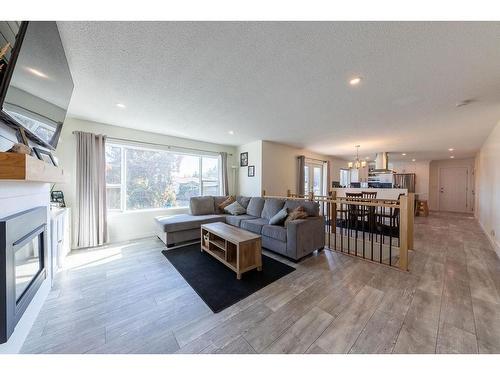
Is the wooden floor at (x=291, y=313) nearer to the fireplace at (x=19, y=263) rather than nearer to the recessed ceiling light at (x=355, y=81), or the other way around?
the fireplace at (x=19, y=263)

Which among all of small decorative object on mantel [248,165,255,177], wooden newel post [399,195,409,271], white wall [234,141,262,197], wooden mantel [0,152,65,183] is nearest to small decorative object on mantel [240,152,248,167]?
white wall [234,141,262,197]

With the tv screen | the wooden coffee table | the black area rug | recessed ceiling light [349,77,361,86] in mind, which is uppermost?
recessed ceiling light [349,77,361,86]

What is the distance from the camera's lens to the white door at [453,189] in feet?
24.3

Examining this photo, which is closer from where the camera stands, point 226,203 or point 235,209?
point 235,209

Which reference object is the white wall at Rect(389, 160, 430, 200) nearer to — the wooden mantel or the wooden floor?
the wooden floor

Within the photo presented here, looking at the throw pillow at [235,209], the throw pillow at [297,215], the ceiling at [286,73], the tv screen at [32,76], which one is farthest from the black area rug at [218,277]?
the ceiling at [286,73]

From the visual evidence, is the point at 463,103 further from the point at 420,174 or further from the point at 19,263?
the point at 420,174

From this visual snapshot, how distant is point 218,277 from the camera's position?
2252mm

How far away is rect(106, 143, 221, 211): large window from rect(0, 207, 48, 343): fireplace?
226 centimetres

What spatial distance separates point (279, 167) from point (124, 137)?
3794 millimetres

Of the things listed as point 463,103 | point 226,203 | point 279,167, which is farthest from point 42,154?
point 463,103

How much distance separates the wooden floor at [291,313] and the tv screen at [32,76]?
160 cm

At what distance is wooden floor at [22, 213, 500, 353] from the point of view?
4.23 feet
